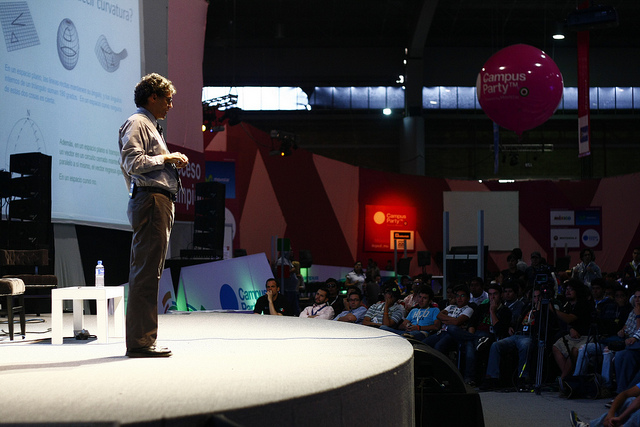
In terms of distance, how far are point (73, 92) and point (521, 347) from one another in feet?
15.9

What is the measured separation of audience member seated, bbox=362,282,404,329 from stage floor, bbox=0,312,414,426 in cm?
384

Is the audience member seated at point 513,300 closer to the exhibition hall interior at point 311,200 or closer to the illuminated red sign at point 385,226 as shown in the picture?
the exhibition hall interior at point 311,200

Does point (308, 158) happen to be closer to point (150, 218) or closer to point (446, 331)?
point (446, 331)

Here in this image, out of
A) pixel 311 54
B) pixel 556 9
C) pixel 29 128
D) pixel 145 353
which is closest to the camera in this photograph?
pixel 145 353

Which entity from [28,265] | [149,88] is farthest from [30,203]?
[149,88]

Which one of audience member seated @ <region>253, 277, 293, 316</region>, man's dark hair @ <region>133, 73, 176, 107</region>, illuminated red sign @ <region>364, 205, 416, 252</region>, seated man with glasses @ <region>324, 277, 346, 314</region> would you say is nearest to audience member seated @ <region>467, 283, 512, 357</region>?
seated man with glasses @ <region>324, 277, 346, 314</region>

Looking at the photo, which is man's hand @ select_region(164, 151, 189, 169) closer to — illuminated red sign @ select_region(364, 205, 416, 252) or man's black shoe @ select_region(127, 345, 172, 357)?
man's black shoe @ select_region(127, 345, 172, 357)

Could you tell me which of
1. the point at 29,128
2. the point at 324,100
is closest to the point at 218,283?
the point at 29,128

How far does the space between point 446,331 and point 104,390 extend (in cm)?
532

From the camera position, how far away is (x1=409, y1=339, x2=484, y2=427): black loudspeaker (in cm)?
389

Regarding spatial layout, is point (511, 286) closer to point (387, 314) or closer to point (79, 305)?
point (387, 314)

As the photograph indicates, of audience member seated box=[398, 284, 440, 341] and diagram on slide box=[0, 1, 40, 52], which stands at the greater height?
diagram on slide box=[0, 1, 40, 52]

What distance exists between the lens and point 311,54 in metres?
19.2

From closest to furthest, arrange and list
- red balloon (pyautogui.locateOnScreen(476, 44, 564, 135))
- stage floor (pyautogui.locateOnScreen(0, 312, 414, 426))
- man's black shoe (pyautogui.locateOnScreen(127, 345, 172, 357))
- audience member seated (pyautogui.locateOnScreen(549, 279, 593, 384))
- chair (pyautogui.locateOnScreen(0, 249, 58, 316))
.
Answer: stage floor (pyautogui.locateOnScreen(0, 312, 414, 426)) < man's black shoe (pyautogui.locateOnScreen(127, 345, 172, 357)) < chair (pyautogui.locateOnScreen(0, 249, 58, 316)) < red balloon (pyautogui.locateOnScreen(476, 44, 564, 135)) < audience member seated (pyautogui.locateOnScreen(549, 279, 593, 384))
